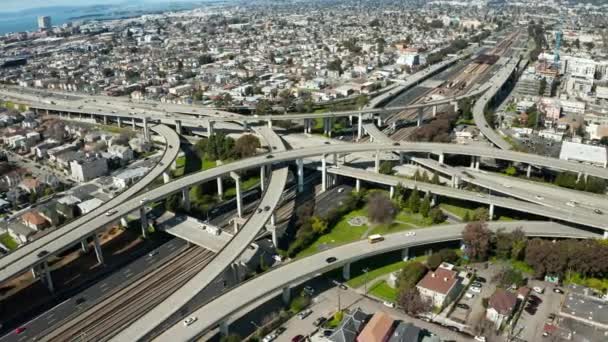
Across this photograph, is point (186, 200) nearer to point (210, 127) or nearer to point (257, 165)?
point (257, 165)

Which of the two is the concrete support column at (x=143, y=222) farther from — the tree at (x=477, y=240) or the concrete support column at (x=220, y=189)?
the tree at (x=477, y=240)

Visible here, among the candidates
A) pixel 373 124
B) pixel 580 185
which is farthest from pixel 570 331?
pixel 373 124

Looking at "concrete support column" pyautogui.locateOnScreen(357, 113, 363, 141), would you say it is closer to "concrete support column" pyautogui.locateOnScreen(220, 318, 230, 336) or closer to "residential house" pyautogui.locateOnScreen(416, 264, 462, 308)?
"residential house" pyautogui.locateOnScreen(416, 264, 462, 308)

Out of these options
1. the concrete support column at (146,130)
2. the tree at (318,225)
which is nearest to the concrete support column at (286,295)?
the tree at (318,225)

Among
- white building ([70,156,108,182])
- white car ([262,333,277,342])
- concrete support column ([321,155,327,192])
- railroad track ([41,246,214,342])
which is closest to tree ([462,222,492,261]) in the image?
white car ([262,333,277,342])

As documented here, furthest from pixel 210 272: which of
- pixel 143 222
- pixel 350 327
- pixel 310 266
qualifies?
pixel 143 222

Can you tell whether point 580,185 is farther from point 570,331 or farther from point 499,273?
point 570,331
